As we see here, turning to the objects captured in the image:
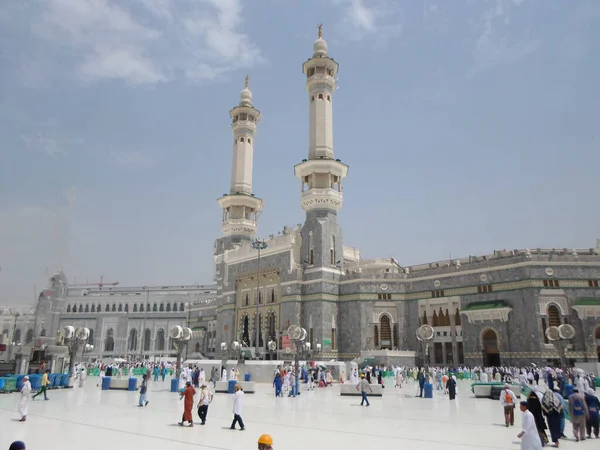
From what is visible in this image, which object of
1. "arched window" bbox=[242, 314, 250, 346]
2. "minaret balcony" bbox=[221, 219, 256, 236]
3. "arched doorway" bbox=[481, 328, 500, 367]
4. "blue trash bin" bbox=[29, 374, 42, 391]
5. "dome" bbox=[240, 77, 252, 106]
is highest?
"dome" bbox=[240, 77, 252, 106]

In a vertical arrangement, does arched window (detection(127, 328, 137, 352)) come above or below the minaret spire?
below

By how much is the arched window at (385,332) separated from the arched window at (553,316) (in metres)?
10.8

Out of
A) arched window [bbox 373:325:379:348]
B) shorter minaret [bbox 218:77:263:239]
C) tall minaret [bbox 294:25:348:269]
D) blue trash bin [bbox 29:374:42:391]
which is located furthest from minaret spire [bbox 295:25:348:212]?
blue trash bin [bbox 29:374:42:391]

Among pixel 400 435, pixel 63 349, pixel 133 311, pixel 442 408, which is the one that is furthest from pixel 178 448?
pixel 133 311

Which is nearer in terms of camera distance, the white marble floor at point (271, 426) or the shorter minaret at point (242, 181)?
the white marble floor at point (271, 426)

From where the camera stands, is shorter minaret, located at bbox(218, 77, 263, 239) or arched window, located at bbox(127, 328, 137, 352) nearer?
shorter minaret, located at bbox(218, 77, 263, 239)

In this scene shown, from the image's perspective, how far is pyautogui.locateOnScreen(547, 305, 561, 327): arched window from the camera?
28.4 m

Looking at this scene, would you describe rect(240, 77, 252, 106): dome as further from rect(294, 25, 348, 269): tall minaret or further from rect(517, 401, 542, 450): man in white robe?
rect(517, 401, 542, 450): man in white robe

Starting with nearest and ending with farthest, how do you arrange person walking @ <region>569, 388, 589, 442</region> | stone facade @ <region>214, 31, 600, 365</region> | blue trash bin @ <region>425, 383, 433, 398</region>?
person walking @ <region>569, 388, 589, 442</region>, blue trash bin @ <region>425, 383, 433, 398</region>, stone facade @ <region>214, 31, 600, 365</region>

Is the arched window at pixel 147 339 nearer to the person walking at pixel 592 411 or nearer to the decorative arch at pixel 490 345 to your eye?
the decorative arch at pixel 490 345

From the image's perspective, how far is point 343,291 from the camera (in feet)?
119

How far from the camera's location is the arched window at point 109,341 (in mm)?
62938

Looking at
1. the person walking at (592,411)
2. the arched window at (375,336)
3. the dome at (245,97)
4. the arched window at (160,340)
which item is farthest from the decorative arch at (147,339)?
the person walking at (592,411)

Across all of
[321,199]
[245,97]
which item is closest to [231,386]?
[321,199]
